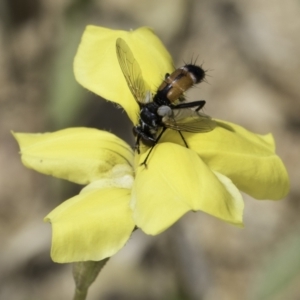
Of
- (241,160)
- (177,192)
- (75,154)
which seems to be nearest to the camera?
(177,192)

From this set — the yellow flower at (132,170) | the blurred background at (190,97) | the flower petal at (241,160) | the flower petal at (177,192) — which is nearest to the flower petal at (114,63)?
the yellow flower at (132,170)

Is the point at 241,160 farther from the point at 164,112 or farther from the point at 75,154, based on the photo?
the point at 75,154

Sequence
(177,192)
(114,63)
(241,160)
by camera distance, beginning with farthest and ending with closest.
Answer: (114,63), (241,160), (177,192)

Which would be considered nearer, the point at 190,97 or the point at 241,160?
the point at 241,160

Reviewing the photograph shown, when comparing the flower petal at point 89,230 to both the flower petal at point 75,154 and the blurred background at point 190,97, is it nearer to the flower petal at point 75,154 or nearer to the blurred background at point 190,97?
the flower petal at point 75,154

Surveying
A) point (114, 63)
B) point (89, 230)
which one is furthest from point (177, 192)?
point (114, 63)
